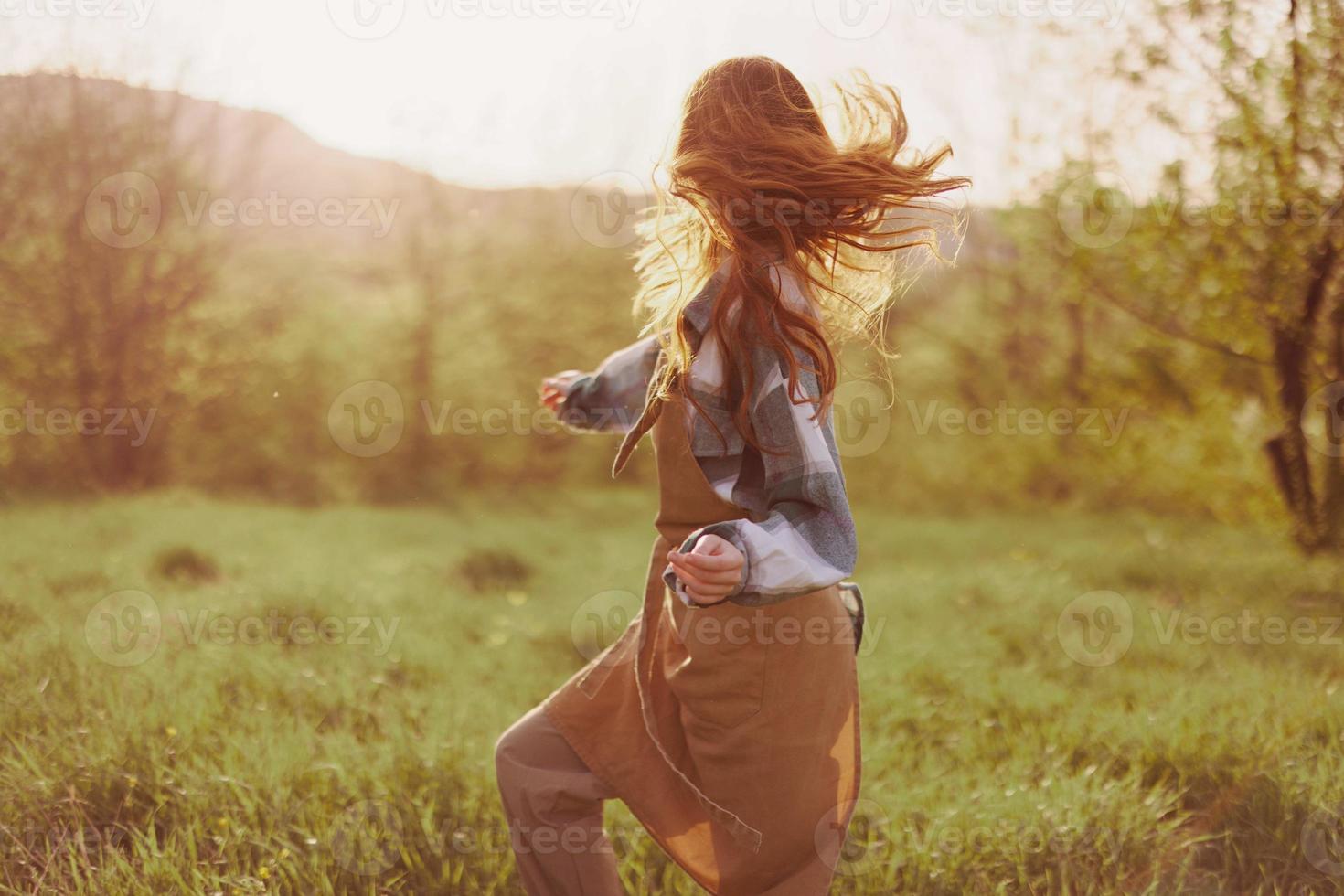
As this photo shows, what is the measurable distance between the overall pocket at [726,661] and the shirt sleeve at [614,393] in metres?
0.70

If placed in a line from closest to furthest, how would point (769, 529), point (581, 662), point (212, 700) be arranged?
point (769, 529) → point (212, 700) → point (581, 662)

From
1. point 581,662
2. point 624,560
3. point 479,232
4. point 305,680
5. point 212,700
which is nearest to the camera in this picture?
point 212,700

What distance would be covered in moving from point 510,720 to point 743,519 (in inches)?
95.3

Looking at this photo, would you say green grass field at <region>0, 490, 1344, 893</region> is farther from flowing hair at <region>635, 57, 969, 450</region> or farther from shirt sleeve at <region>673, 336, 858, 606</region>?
flowing hair at <region>635, 57, 969, 450</region>

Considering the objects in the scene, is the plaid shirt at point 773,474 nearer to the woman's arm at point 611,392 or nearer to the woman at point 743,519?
the woman at point 743,519

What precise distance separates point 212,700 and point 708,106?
9.22 ft

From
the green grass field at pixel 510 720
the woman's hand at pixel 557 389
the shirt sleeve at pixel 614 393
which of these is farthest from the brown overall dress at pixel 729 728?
the green grass field at pixel 510 720

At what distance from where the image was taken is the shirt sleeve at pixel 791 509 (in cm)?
166

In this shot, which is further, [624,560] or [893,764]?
[624,560]

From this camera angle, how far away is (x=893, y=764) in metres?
3.51

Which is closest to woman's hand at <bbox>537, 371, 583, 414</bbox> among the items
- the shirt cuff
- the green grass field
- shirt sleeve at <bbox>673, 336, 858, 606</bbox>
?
shirt sleeve at <bbox>673, 336, 858, 606</bbox>

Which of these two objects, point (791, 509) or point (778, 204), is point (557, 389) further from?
point (791, 509)

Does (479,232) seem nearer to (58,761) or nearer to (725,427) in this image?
(58,761)

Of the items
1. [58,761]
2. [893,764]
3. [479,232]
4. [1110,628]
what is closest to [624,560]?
[1110,628]
